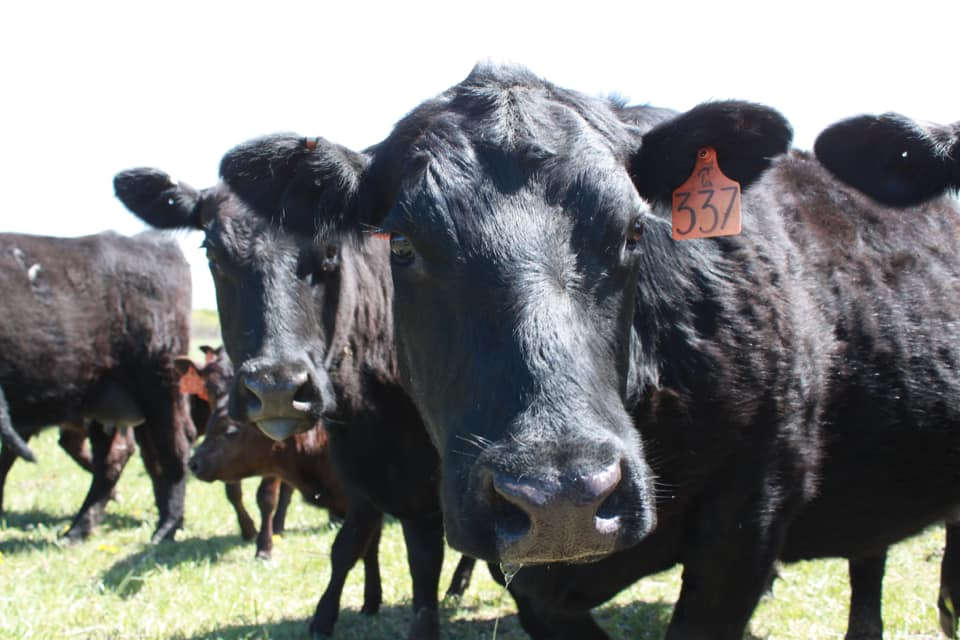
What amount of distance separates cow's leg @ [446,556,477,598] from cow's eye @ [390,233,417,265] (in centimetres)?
386

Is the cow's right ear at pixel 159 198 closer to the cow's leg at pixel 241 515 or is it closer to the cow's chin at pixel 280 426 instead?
the cow's chin at pixel 280 426

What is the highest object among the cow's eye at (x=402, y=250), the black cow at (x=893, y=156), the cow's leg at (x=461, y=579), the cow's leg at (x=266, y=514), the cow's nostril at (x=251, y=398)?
the black cow at (x=893, y=156)

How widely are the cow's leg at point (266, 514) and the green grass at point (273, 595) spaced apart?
14cm

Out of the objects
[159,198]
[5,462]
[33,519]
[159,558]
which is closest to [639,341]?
[159,198]

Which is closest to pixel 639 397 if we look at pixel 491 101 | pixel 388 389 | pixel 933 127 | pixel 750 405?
pixel 750 405

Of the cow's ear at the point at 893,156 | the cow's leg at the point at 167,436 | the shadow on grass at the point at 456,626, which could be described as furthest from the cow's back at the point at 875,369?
the cow's leg at the point at 167,436

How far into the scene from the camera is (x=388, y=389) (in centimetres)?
531

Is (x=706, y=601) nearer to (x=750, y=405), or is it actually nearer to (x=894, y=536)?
→ (x=750, y=405)

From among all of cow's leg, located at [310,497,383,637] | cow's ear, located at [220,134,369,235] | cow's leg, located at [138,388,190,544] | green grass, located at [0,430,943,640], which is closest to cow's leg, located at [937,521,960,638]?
green grass, located at [0,430,943,640]

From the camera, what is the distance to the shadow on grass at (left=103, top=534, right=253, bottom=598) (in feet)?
21.5

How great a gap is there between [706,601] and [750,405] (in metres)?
0.67

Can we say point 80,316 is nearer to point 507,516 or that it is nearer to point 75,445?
point 75,445

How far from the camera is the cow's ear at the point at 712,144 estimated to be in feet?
10.0

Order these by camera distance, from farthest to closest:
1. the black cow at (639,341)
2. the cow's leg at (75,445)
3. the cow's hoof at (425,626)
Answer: the cow's leg at (75,445) < the cow's hoof at (425,626) < the black cow at (639,341)
